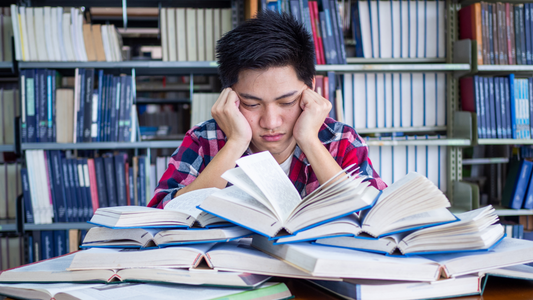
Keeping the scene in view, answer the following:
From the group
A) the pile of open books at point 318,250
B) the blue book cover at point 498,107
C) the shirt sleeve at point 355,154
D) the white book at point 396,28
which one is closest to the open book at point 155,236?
the pile of open books at point 318,250

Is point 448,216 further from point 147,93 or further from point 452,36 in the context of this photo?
point 147,93

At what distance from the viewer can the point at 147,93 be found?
2693 mm

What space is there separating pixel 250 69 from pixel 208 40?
1082 mm

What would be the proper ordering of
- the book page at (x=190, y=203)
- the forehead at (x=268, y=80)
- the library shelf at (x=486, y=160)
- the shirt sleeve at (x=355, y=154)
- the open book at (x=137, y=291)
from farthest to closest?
1. the library shelf at (x=486, y=160)
2. the shirt sleeve at (x=355, y=154)
3. the forehead at (x=268, y=80)
4. the book page at (x=190, y=203)
5. the open book at (x=137, y=291)

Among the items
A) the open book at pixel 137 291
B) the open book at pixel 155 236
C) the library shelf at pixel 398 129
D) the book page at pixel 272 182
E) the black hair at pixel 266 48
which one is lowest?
the open book at pixel 137 291

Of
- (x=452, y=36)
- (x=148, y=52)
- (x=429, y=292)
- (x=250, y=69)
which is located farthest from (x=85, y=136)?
(x=452, y=36)

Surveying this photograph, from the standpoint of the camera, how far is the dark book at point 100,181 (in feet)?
6.27

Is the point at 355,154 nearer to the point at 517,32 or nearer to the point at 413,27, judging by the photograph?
the point at 413,27

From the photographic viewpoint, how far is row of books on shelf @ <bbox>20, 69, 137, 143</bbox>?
6.10 ft

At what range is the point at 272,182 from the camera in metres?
0.59

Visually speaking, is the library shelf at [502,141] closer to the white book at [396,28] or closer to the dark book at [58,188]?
the white book at [396,28]

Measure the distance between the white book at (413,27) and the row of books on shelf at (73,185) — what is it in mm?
1531

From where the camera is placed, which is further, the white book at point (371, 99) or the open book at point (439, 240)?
the white book at point (371, 99)

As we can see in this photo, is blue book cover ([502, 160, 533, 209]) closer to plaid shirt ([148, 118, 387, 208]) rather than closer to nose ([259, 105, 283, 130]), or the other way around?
plaid shirt ([148, 118, 387, 208])
